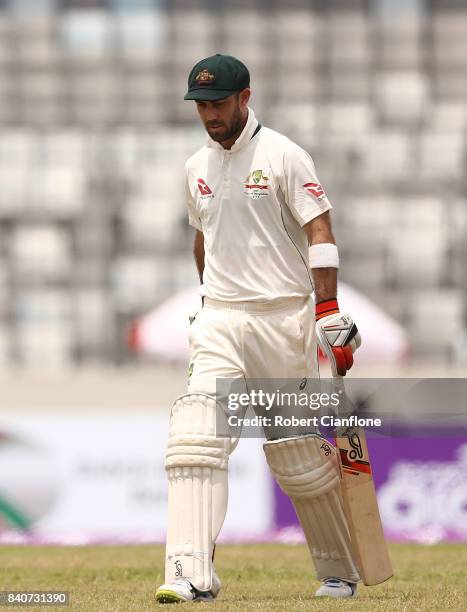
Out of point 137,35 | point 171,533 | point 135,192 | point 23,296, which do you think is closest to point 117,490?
point 171,533

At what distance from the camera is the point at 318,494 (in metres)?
5.41

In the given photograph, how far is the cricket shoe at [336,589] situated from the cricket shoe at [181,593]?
51 centimetres

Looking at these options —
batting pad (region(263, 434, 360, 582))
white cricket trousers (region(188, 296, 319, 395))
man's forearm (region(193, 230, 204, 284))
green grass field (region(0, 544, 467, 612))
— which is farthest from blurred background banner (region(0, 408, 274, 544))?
white cricket trousers (region(188, 296, 319, 395))

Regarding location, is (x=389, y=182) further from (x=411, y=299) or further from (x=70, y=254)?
(x=70, y=254)

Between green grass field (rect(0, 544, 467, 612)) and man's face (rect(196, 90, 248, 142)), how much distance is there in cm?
169

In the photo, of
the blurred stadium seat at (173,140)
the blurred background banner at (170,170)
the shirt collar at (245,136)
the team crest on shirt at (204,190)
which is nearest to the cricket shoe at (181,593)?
the team crest on shirt at (204,190)

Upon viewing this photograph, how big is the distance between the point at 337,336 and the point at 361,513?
2.15 feet

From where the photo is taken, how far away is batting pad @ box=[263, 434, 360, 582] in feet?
17.6

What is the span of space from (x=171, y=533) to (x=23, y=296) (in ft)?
47.0

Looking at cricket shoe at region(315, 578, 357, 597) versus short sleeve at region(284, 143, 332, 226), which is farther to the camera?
cricket shoe at region(315, 578, 357, 597)

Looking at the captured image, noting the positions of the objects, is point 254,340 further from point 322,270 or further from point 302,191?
point 302,191

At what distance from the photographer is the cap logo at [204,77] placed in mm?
5227

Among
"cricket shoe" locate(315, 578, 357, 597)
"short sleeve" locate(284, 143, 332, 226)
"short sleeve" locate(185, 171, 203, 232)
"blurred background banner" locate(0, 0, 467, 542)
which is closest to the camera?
"short sleeve" locate(284, 143, 332, 226)

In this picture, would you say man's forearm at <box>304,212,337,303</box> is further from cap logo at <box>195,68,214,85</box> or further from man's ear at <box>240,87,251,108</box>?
cap logo at <box>195,68,214,85</box>
